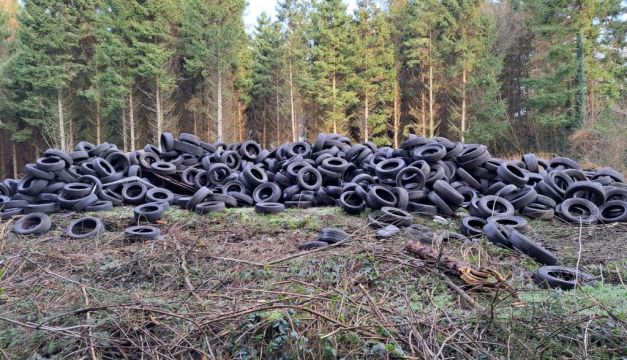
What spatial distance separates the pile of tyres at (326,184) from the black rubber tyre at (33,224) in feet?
0.08

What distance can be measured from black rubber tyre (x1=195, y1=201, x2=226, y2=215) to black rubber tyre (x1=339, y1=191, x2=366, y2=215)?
7.55 ft

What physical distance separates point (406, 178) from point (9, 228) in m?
6.90

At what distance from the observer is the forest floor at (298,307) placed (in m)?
3.05

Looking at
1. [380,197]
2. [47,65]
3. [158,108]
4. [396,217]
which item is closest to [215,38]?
[158,108]

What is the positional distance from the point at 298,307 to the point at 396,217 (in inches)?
151

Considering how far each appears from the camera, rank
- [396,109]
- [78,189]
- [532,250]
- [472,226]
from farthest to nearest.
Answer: [396,109]
[78,189]
[472,226]
[532,250]

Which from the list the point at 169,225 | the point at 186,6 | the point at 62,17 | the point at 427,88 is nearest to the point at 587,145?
the point at 427,88

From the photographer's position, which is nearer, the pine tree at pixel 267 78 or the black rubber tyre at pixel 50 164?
the black rubber tyre at pixel 50 164

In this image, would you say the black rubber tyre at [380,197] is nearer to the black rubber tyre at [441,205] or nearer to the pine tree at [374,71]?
the black rubber tyre at [441,205]

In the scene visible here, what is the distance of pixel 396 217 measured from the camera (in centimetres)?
670

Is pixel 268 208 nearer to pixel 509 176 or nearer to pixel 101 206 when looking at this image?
pixel 101 206

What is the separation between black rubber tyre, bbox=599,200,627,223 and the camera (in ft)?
24.5

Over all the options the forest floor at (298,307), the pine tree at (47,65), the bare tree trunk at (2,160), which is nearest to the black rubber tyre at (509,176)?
the forest floor at (298,307)

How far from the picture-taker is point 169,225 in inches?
274
